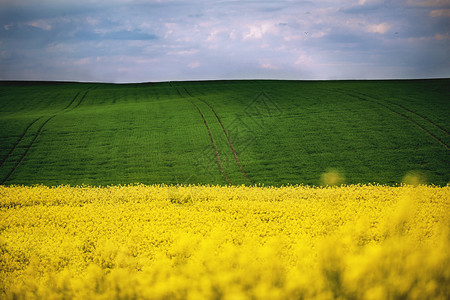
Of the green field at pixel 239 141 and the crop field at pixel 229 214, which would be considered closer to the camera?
the crop field at pixel 229 214

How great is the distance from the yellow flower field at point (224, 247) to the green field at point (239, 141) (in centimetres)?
1000

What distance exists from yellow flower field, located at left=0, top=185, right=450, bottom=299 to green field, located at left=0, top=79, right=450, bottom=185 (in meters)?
10.00

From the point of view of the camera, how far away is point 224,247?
707 centimetres

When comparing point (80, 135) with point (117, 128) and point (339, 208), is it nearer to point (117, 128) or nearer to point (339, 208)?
point (117, 128)

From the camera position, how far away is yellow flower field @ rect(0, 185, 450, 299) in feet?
18.6

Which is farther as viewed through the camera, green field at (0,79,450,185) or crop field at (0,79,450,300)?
green field at (0,79,450,185)

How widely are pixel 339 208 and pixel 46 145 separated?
891 inches

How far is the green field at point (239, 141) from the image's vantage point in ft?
Answer: 70.9

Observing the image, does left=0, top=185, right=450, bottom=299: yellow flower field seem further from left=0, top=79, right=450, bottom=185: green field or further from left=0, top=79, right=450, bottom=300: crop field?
left=0, top=79, right=450, bottom=185: green field

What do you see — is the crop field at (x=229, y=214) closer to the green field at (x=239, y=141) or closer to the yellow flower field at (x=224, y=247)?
the yellow flower field at (x=224, y=247)

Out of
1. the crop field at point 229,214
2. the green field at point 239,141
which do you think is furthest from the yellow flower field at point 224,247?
the green field at point 239,141

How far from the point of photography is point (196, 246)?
7.14 meters

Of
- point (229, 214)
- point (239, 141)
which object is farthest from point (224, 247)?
point (239, 141)

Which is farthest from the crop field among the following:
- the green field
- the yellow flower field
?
the green field
